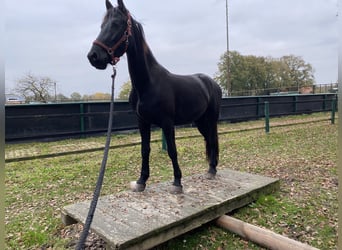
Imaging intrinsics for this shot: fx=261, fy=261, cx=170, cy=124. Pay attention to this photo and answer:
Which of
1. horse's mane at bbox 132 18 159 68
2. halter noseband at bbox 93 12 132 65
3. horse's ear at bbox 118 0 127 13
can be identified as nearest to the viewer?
halter noseband at bbox 93 12 132 65

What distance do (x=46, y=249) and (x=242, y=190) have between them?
202 centimetres

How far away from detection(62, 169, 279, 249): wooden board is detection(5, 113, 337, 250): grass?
0.73 feet

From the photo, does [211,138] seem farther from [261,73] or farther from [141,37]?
[261,73]

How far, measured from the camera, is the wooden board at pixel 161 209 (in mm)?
1991

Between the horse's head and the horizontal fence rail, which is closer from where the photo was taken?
the horse's head

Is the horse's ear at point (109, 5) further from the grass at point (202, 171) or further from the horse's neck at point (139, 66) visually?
the grass at point (202, 171)

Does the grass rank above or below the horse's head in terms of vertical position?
below

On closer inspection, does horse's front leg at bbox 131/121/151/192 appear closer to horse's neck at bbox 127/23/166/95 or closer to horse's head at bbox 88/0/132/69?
horse's neck at bbox 127/23/166/95

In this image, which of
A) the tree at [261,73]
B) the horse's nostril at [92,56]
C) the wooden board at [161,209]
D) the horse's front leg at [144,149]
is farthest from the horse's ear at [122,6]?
the tree at [261,73]

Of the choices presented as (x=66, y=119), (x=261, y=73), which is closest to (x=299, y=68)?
(x=261, y=73)

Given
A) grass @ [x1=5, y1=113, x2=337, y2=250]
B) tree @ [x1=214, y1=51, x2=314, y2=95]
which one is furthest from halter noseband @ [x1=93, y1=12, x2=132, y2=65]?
tree @ [x1=214, y1=51, x2=314, y2=95]

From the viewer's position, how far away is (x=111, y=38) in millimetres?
2172

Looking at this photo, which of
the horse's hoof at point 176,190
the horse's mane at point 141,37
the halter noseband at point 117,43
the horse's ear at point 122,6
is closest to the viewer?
the halter noseband at point 117,43

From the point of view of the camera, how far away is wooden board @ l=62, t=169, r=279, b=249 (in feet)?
6.53
